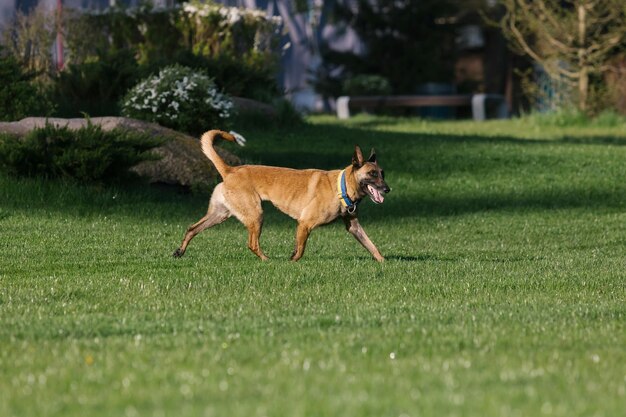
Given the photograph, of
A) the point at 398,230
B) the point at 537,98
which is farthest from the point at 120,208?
the point at 537,98

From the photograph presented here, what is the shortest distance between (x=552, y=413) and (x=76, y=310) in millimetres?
4657

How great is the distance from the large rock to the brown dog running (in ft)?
20.1

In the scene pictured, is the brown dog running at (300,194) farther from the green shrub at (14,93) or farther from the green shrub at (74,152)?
the green shrub at (14,93)

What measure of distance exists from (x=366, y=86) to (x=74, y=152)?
19.4 meters

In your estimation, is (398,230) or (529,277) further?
(398,230)

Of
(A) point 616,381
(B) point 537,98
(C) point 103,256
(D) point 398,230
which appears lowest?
(B) point 537,98

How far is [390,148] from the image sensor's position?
23.3 meters

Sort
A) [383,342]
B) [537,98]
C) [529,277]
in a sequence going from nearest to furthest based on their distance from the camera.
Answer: [383,342], [529,277], [537,98]

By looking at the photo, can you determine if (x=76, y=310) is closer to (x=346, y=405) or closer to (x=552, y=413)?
(x=346, y=405)

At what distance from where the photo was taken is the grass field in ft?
18.7

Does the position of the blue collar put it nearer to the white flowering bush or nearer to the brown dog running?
→ the brown dog running

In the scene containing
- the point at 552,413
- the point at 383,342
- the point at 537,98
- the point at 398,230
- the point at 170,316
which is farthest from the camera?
the point at 537,98

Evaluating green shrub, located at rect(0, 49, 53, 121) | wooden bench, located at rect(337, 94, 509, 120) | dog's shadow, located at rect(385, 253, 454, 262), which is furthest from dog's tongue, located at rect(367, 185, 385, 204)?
wooden bench, located at rect(337, 94, 509, 120)

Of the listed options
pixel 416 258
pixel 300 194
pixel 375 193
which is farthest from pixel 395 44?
pixel 375 193
